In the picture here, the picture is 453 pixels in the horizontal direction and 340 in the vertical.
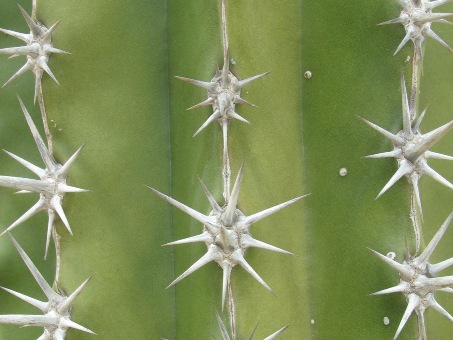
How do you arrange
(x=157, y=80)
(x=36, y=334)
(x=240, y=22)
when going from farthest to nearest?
(x=36, y=334) < (x=157, y=80) < (x=240, y=22)

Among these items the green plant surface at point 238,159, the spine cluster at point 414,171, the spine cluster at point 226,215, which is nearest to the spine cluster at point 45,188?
the green plant surface at point 238,159

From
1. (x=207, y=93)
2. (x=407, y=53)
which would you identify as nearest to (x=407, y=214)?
(x=407, y=53)

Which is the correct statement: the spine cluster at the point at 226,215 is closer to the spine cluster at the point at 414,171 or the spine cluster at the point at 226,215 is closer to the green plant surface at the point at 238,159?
the green plant surface at the point at 238,159

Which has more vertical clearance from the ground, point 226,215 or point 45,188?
point 45,188

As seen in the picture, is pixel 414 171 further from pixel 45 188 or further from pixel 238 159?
pixel 45 188

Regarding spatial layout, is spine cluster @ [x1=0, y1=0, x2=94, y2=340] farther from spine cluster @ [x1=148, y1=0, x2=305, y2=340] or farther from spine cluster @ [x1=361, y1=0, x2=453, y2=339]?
spine cluster @ [x1=361, y1=0, x2=453, y2=339]

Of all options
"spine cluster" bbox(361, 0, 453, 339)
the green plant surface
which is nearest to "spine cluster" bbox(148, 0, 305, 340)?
the green plant surface

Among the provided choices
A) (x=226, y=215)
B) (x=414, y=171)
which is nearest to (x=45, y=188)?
(x=226, y=215)

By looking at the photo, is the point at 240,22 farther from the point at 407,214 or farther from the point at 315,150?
the point at 407,214
